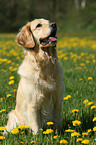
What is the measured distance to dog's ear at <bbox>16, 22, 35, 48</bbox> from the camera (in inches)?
104

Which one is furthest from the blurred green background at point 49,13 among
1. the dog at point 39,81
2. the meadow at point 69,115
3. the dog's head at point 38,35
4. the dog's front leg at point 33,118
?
the dog's front leg at point 33,118

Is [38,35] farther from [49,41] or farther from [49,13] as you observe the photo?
[49,13]

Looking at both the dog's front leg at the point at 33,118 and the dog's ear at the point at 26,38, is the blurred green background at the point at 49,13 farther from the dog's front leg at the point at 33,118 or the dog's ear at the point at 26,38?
the dog's front leg at the point at 33,118

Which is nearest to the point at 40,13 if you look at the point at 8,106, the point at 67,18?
the point at 67,18

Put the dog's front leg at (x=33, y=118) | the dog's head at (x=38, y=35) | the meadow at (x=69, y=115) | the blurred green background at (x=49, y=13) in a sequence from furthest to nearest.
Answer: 1. the blurred green background at (x=49, y=13)
2. the dog's head at (x=38, y=35)
3. the dog's front leg at (x=33, y=118)
4. the meadow at (x=69, y=115)

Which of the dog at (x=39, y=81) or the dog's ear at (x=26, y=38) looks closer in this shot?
the dog at (x=39, y=81)

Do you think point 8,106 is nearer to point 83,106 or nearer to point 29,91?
point 29,91

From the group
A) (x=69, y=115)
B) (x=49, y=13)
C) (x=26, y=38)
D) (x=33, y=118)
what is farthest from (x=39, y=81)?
(x=49, y=13)

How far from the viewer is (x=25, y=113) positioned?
261 cm

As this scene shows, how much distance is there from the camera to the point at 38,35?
107 inches

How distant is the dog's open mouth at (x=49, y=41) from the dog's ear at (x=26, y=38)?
13 centimetres

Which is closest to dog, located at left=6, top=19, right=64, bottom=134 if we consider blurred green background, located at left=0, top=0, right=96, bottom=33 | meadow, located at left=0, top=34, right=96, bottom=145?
meadow, located at left=0, top=34, right=96, bottom=145

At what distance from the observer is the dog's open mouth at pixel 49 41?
2.60 meters

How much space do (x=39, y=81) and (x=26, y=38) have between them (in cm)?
60
